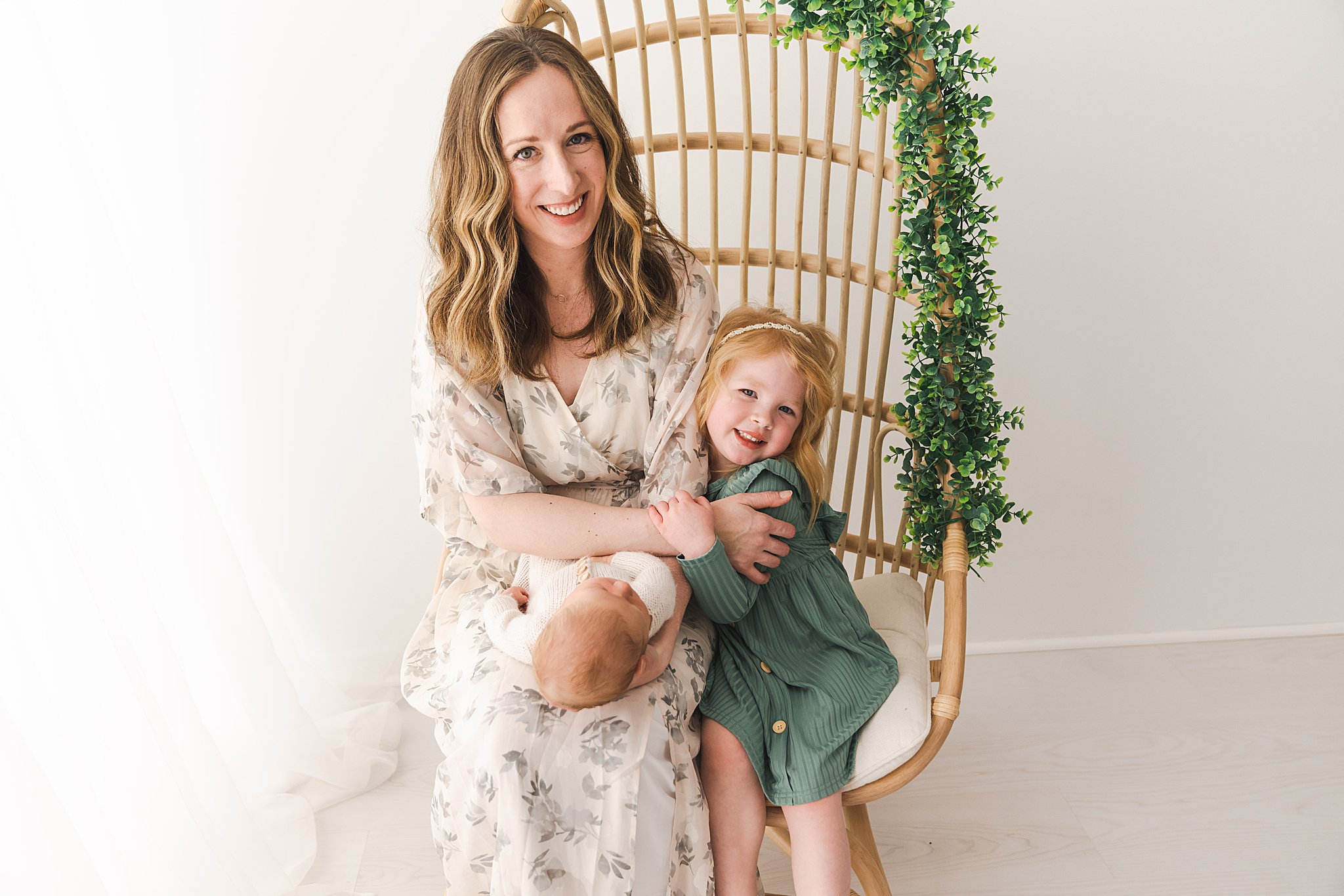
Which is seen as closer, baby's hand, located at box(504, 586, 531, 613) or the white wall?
baby's hand, located at box(504, 586, 531, 613)

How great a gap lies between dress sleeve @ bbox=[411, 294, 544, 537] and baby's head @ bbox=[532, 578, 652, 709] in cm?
32

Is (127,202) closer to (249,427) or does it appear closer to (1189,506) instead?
(249,427)

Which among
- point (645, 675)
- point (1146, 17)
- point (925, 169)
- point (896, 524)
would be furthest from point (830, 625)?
point (1146, 17)

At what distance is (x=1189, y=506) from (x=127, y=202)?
237 cm

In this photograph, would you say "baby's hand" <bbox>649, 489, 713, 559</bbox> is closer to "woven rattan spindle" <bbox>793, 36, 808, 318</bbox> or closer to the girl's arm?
the girl's arm

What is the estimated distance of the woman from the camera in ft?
4.15

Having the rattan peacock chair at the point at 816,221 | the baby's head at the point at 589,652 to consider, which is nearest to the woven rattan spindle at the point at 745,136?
the rattan peacock chair at the point at 816,221

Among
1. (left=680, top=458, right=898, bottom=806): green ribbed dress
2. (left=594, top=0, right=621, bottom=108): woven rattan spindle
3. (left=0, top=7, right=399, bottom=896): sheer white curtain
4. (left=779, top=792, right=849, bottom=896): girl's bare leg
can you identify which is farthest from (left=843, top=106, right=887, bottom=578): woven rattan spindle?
(left=0, top=7, right=399, bottom=896): sheer white curtain

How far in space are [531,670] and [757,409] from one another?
0.53m

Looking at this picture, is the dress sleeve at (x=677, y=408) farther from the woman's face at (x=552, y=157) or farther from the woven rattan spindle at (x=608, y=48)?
the woven rattan spindle at (x=608, y=48)

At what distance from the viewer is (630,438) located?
1615mm

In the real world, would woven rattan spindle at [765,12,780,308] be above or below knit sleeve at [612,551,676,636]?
above

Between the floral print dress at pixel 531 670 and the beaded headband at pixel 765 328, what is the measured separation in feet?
Result: 0.13

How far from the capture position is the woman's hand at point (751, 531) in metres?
1.49
